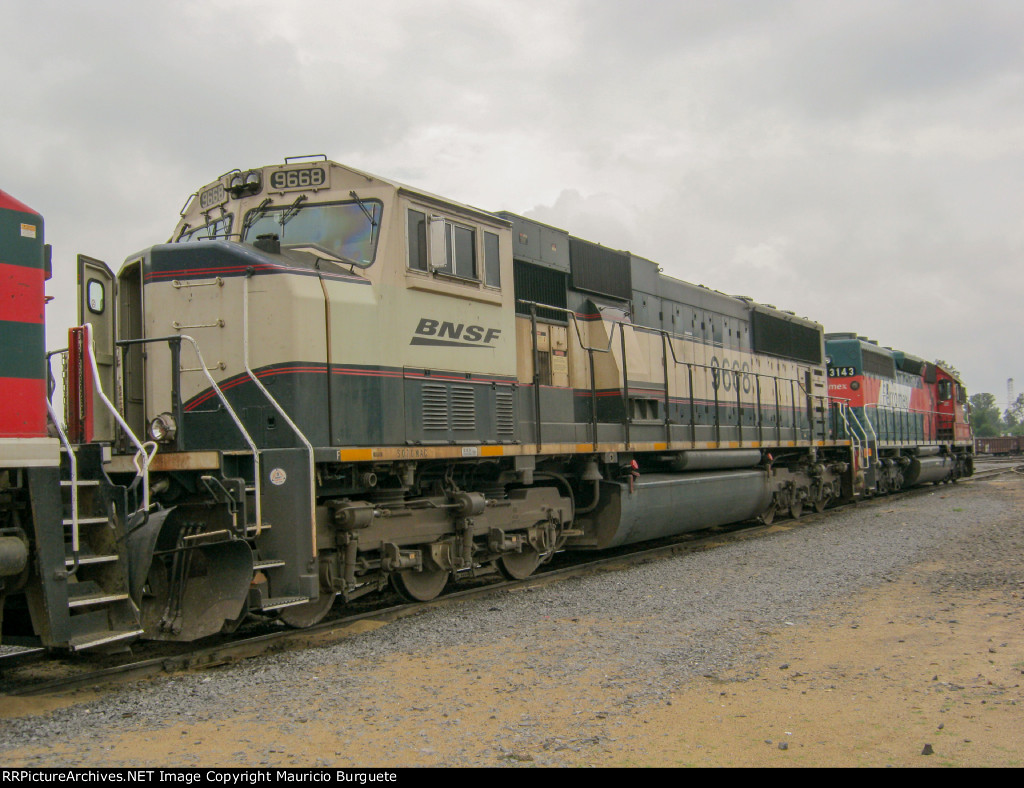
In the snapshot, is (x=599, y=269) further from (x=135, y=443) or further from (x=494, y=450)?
(x=135, y=443)

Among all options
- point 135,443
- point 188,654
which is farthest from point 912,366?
point 135,443

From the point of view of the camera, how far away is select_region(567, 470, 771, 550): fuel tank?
1029 centimetres

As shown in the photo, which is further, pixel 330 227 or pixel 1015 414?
pixel 1015 414

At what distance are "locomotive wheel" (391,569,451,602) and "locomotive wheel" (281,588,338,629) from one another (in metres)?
0.79

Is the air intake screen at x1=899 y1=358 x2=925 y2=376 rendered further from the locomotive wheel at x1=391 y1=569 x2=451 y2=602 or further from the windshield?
the windshield

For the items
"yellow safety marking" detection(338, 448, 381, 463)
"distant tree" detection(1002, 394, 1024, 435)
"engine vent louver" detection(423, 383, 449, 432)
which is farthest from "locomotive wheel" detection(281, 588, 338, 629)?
"distant tree" detection(1002, 394, 1024, 435)

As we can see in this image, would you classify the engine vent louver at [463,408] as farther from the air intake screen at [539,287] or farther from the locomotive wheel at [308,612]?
the locomotive wheel at [308,612]

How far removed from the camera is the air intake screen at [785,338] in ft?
51.5

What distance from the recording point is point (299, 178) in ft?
23.9

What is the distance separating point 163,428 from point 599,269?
20.0 feet

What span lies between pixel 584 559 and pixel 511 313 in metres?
4.25

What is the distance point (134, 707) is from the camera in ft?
15.4

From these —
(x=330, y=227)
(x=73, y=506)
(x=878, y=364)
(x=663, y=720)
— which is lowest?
(x=663, y=720)

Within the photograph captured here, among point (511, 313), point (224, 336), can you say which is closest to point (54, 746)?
point (224, 336)
